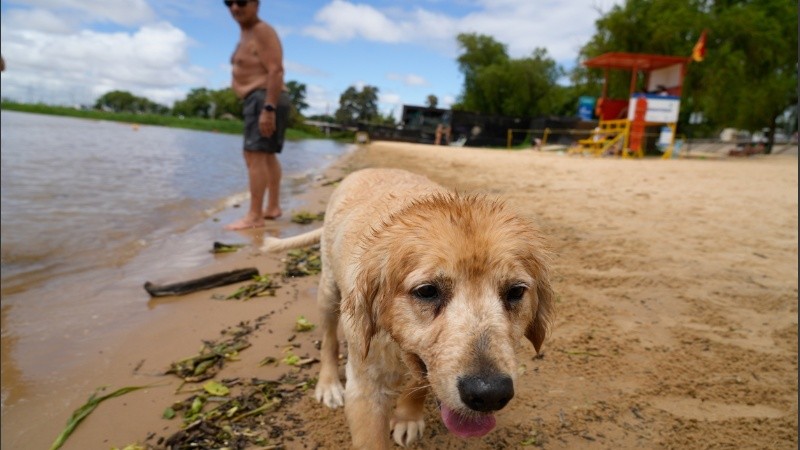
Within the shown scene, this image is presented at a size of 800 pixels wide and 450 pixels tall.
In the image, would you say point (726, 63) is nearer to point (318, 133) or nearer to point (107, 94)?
point (318, 133)

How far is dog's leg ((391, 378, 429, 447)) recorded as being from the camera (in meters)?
2.77

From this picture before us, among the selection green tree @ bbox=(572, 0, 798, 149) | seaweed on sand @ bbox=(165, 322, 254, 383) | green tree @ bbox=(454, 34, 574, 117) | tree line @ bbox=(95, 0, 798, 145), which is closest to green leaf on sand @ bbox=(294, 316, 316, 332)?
seaweed on sand @ bbox=(165, 322, 254, 383)

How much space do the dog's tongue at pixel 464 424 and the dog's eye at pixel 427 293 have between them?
0.44 meters

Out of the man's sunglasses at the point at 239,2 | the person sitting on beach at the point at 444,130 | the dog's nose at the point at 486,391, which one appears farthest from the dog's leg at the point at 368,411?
the person sitting on beach at the point at 444,130

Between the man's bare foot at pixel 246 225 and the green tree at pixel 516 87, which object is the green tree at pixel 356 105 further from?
the man's bare foot at pixel 246 225

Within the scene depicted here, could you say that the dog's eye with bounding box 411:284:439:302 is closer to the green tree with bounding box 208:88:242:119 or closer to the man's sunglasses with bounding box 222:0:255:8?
the man's sunglasses with bounding box 222:0:255:8

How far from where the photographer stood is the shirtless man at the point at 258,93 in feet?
24.4

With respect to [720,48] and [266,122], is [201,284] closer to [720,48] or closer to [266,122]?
[266,122]

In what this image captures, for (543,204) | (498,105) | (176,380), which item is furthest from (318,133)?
(176,380)

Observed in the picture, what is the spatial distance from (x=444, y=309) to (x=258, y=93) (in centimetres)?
650

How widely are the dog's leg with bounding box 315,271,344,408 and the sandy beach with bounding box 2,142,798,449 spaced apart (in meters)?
0.11

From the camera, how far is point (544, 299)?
95.7 inches

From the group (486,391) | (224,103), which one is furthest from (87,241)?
(224,103)

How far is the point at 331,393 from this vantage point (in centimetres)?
305
